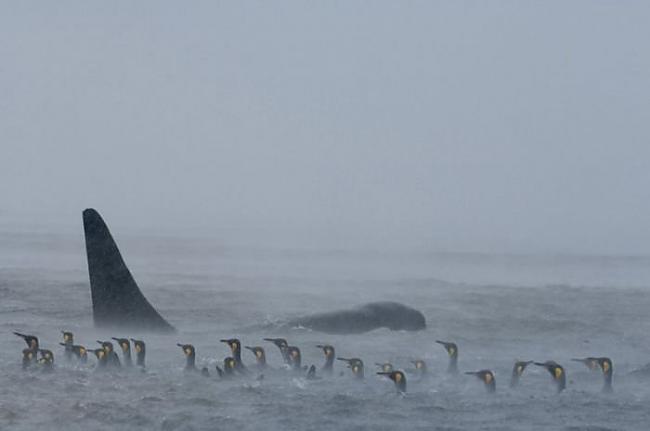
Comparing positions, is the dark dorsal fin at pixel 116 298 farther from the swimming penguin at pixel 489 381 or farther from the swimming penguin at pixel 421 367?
the swimming penguin at pixel 489 381

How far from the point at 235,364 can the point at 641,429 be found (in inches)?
370

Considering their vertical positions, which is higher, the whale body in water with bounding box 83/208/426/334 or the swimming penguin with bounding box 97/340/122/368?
the whale body in water with bounding box 83/208/426/334

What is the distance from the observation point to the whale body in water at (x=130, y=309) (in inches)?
1347

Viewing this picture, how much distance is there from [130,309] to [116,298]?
716mm

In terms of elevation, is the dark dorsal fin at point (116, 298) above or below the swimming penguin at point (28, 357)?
above

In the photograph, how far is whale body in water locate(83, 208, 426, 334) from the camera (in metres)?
34.2

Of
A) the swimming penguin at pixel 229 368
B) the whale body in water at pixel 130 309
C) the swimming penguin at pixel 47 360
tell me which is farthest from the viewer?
the whale body in water at pixel 130 309

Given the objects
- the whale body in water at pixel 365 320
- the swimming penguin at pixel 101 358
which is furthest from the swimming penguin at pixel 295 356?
the whale body in water at pixel 365 320

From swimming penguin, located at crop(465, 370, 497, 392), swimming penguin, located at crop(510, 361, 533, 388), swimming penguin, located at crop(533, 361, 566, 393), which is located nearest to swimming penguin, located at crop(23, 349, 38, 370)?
swimming penguin, located at crop(465, 370, 497, 392)

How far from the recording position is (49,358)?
25.6 metres

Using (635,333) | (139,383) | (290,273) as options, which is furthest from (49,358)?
(290,273)

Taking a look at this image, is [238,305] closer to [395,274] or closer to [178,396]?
[178,396]

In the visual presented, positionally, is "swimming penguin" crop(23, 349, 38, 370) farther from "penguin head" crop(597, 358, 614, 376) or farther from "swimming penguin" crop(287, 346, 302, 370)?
"penguin head" crop(597, 358, 614, 376)

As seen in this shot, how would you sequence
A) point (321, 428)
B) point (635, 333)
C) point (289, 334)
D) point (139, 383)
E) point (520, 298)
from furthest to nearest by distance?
point (520, 298)
point (635, 333)
point (289, 334)
point (139, 383)
point (321, 428)
